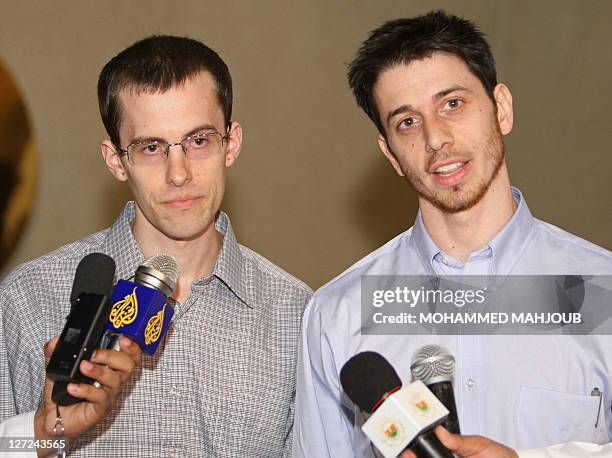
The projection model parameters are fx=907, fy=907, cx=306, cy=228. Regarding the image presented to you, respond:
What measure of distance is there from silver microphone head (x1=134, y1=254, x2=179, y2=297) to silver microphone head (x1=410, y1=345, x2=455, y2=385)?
0.52 m

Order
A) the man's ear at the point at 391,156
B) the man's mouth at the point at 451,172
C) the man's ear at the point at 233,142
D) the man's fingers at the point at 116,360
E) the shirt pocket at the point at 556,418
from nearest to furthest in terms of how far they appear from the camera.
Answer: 1. the man's fingers at the point at 116,360
2. the shirt pocket at the point at 556,418
3. the man's mouth at the point at 451,172
4. the man's ear at the point at 391,156
5. the man's ear at the point at 233,142

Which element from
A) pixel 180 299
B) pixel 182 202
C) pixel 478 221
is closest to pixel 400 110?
pixel 478 221

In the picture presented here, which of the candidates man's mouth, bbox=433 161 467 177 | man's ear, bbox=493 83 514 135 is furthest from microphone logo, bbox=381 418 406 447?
man's ear, bbox=493 83 514 135

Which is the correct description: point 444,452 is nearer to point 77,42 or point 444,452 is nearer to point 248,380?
point 248,380

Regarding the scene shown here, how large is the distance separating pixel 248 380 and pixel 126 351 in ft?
2.42

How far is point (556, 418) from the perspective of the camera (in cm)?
213

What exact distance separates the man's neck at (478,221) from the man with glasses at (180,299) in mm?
493

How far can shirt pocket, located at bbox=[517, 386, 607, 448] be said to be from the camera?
2113mm

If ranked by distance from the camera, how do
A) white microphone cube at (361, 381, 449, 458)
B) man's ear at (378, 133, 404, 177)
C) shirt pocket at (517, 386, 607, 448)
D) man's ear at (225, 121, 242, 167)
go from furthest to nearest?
1. man's ear at (225, 121, 242, 167)
2. man's ear at (378, 133, 404, 177)
3. shirt pocket at (517, 386, 607, 448)
4. white microphone cube at (361, 381, 449, 458)

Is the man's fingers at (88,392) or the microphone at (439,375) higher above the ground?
the microphone at (439,375)

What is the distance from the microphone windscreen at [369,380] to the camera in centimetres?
162

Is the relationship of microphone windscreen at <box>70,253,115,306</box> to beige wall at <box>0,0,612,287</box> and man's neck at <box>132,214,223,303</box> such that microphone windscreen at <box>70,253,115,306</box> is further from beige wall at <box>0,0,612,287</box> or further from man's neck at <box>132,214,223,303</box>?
beige wall at <box>0,0,612,287</box>

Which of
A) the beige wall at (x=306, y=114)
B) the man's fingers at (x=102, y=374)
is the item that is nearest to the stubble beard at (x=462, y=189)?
the man's fingers at (x=102, y=374)

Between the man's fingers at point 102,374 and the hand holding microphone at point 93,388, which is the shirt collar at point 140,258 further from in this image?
the man's fingers at point 102,374
